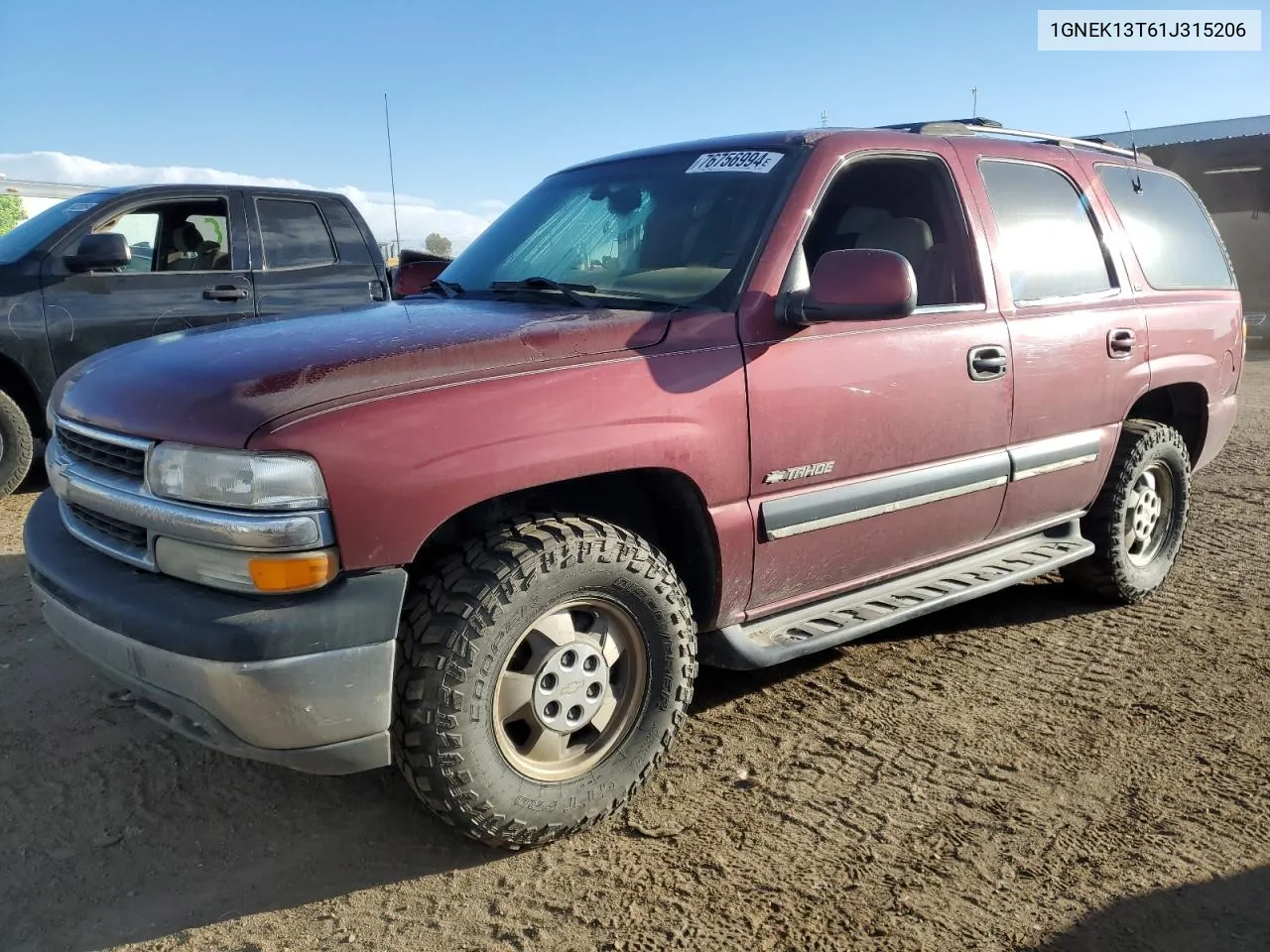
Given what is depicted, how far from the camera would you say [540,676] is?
2.60 m

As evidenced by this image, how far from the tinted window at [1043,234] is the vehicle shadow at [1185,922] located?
83.3 inches

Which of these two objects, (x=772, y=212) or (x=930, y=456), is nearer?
(x=772, y=212)

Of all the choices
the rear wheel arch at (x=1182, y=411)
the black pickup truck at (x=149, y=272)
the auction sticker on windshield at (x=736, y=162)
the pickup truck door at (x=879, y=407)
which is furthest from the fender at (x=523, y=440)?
the black pickup truck at (x=149, y=272)

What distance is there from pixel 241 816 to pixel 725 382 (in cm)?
183

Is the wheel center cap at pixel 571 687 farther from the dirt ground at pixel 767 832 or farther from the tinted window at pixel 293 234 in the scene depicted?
the tinted window at pixel 293 234

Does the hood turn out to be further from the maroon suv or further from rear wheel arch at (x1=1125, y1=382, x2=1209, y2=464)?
rear wheel arch at (x1=1125, y1=382, x2=1209, y2=464)

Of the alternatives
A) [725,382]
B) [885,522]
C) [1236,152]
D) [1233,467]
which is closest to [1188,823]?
[885,522]

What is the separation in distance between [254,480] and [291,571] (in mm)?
215

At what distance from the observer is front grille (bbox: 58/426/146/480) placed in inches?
97.5

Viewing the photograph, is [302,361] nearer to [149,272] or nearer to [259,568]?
[259,568]

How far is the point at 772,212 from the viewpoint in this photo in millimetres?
3152

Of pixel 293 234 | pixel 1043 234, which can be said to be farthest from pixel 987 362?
pixel 293 234

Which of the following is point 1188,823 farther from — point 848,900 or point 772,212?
point 772,212

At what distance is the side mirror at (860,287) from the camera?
2.84m
